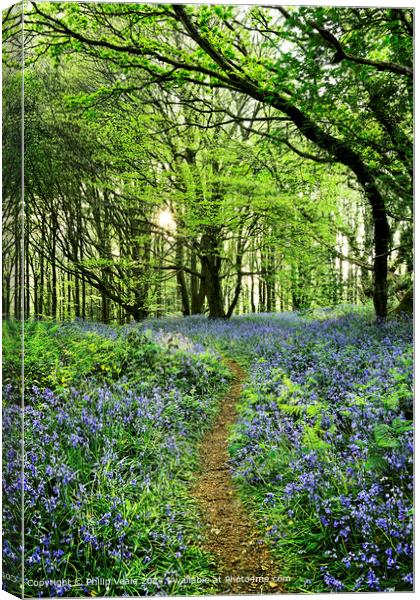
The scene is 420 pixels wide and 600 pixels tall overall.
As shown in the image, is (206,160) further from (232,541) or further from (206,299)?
(232,541)

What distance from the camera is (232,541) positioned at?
3480 mm

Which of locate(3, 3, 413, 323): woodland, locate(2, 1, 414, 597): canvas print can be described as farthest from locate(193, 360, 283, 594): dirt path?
locate(3, 3, 413, 323): woodland

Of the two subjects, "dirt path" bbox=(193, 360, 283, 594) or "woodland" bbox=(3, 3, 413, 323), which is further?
"woodland" bbox=(3, 3, 413, 323)

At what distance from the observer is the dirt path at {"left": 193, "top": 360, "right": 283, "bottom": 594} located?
3.47 m

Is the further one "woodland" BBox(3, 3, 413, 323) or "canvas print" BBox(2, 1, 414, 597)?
"woodland" BBox(3, 3, 413, 323)

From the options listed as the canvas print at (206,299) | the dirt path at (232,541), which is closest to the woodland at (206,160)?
the canvas print at (206,299)

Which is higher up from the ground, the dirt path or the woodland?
the woodland

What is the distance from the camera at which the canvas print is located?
3.42 meters

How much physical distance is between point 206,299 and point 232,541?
184cm

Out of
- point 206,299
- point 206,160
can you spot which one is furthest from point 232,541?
point 206,160

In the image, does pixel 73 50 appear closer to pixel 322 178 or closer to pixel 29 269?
pixel 29 269

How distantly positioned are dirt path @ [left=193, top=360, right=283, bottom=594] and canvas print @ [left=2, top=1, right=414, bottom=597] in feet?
0.05

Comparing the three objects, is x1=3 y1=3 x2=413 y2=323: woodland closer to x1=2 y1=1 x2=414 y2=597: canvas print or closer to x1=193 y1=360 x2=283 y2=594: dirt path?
x1=2 y1=1 x2=414 y2=597: canvas print

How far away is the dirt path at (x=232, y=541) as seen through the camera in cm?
347
